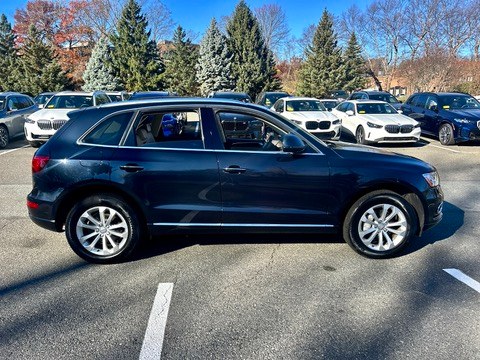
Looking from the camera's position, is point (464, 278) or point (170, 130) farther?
point (170, 130)

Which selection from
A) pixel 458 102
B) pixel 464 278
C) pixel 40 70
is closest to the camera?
pixel 464 278

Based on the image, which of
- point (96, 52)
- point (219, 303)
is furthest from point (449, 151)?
point (96, 52)

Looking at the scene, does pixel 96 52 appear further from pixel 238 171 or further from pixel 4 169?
pixel 238 171

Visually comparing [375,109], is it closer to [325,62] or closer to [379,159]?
[379,159]

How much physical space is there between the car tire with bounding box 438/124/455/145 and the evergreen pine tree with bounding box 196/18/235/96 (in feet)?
82.7

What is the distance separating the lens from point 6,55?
42.7 m

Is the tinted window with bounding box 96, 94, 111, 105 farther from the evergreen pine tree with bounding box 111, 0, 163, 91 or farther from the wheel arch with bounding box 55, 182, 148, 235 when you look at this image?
the evergreen pine tree with bounding box 111, 0, 163, 91

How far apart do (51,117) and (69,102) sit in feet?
5.08

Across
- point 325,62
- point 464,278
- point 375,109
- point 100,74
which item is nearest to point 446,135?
point 375,109

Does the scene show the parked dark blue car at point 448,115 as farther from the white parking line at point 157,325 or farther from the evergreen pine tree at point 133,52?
the evergreen pine tree at point 133,52

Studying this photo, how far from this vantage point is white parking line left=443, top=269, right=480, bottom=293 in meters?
3.42

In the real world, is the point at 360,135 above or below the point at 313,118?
below

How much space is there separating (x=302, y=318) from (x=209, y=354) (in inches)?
32.6

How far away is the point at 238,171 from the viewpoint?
12.4ft
